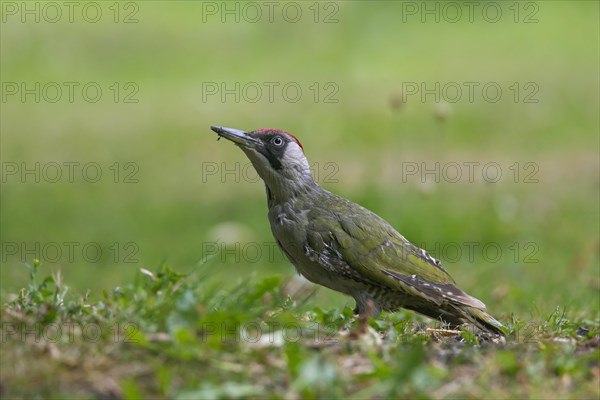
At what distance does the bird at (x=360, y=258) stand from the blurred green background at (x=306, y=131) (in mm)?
855

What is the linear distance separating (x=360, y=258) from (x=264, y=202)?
498 centimetres

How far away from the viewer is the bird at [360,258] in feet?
16.9

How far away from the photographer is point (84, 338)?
363 cm

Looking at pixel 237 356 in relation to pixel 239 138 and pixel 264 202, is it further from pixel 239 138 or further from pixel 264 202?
pixel 264 202

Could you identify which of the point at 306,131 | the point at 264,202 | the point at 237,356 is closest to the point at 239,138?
the point at 237,356

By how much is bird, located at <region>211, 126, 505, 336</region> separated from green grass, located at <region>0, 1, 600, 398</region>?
24 centimetres

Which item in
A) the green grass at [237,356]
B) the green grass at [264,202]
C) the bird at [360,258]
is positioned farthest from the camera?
the bird at [360,258]

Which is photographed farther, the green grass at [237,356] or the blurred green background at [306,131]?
the blurred green background at [306,131]

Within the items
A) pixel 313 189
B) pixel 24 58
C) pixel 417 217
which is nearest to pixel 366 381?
pixel 313 189

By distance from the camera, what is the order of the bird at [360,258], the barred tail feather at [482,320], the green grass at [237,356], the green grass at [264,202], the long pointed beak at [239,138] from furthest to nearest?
the long pointed beak at [239,138]
the bird at [360,258]
the barred tail feather at [482,320]
the green grass at [264,202]
the green grass at [237,356]

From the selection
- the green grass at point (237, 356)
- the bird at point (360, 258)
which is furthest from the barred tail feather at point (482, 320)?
the green grass at point (237, 356)

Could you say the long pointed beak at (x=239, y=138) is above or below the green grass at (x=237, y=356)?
above

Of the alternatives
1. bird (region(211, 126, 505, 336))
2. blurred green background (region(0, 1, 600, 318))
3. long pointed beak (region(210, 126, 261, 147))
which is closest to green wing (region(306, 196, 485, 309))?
bird (region(211, 126, 505, 336))

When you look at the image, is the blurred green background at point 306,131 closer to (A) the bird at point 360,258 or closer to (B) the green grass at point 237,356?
(A) the bird at point 360,258
